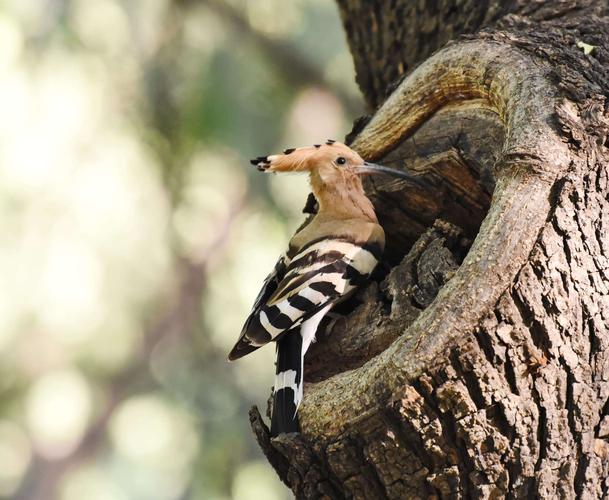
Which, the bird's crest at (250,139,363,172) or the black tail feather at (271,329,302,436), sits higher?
the bird's crest at (250,139,363,172)

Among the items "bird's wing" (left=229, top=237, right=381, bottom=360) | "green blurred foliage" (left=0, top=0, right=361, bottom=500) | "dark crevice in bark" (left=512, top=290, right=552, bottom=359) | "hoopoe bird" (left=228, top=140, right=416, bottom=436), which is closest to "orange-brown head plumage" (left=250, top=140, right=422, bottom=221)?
"hoopoe bird" (left=228, top=140, right=416, bottom=436)

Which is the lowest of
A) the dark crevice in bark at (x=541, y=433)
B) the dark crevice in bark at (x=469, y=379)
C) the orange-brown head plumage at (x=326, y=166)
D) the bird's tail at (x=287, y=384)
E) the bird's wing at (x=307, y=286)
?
the dark crevice in bark at (x=541, y=433)

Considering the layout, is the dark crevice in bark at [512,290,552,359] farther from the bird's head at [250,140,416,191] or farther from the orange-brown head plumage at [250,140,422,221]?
the bird's head at [250,140,416,191]

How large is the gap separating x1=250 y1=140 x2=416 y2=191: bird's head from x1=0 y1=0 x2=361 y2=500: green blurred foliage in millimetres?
1873

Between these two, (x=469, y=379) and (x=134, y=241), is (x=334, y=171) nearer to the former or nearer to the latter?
(x=469, y=379)

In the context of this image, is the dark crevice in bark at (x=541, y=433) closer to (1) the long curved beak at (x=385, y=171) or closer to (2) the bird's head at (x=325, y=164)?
(1) the long curved beak at (x=385, y=171)

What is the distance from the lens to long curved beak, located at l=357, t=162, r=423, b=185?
1751 mm

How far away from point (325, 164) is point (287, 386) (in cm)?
81

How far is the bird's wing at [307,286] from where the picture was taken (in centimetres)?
165

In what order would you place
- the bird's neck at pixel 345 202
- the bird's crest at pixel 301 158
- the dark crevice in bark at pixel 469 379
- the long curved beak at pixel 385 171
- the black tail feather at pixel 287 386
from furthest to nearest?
the bird's crest at pixel 301 158
the bird's neck at pixel 345 202
the long curved beak at pixel 385 171
the black tail feather at pixel 287 386
the dark crevice in bark at pixel 469 379

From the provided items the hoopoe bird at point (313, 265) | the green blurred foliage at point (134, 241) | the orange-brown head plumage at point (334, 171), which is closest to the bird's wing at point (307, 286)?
the hoopoe bird at point (313, 265)

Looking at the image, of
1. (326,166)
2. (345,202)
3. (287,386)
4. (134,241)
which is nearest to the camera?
(287,386)

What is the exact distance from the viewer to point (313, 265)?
1.79m

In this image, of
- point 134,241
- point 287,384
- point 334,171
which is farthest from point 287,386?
point 134,241
